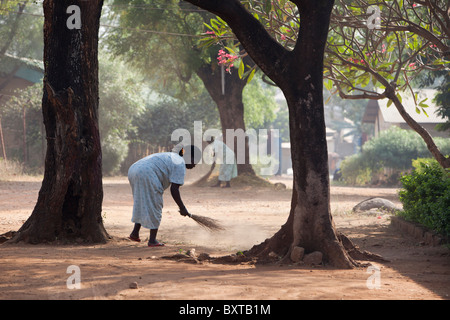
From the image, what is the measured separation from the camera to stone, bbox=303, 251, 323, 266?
6938 millimetres

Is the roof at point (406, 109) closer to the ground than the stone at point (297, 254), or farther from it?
farther from it

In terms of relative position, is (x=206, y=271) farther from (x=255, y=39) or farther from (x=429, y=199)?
(x=429, y=199)

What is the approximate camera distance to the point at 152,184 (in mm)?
8391

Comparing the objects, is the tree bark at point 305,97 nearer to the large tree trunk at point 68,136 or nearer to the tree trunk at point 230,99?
the large tree trunk at point 68,136

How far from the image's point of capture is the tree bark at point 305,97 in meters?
7.18

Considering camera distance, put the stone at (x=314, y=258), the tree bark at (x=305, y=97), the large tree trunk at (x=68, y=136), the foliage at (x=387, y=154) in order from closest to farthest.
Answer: the stone at (x=314, y=258) < the tree bark at (x=305, y=97) < the large tree trunk at (x=68, y=136) < the foliage at (x=387, y=154)

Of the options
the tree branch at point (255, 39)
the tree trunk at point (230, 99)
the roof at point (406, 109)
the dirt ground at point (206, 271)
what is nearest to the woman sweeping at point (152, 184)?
the dirt ground at point (206, 271)

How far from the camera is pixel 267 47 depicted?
735cm

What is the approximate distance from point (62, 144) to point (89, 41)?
153 cm

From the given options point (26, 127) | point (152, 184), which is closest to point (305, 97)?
point (152, 184)

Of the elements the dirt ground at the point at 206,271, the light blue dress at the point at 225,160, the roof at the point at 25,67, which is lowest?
the dirt ground at the point at 206,271

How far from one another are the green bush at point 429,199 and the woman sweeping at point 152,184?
3471 mm

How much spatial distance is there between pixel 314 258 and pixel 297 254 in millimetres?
214
